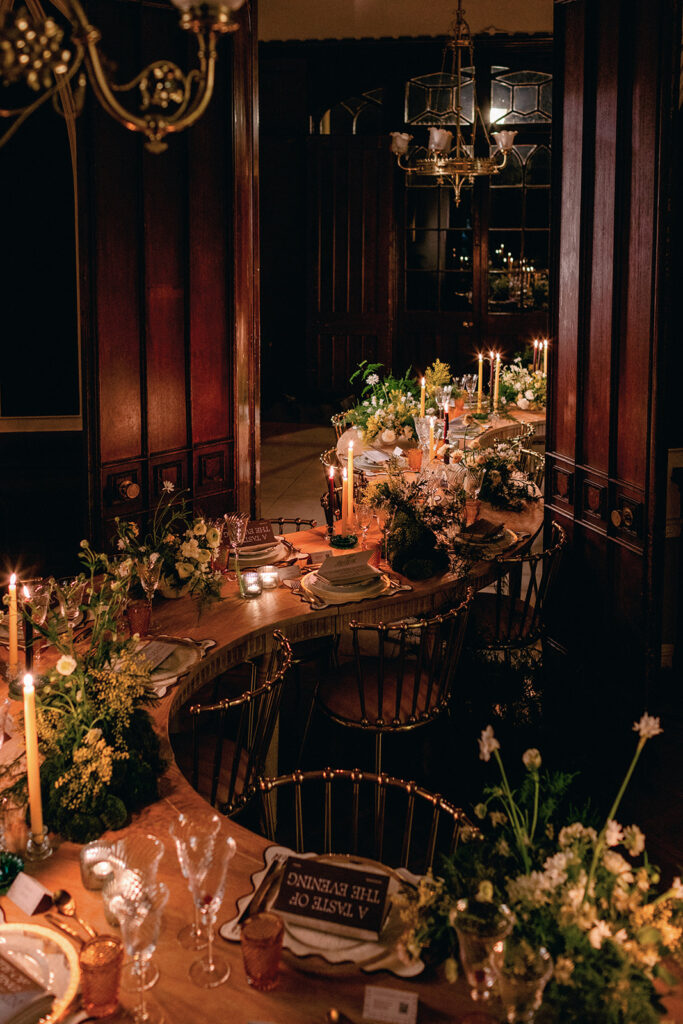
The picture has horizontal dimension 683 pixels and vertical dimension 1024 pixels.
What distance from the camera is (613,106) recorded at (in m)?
3.95

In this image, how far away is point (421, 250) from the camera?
12.1m

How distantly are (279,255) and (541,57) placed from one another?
381cm

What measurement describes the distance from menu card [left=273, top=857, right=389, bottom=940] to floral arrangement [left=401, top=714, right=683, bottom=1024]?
133 millimetres

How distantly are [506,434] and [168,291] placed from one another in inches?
99.5

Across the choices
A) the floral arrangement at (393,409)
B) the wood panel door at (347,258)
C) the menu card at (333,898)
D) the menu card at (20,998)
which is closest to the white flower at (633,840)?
the menu card at (333,898)

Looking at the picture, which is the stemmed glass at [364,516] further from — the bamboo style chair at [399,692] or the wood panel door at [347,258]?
the wood panel door at [347,258]

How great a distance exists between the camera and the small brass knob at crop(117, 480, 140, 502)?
506 cm

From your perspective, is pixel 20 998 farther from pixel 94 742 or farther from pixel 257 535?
pixel 257 535

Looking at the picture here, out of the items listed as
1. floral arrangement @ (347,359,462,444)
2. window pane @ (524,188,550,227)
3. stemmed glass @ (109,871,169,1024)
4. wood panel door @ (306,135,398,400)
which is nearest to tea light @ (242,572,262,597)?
stemmed glass @ (109,871,169,1024)

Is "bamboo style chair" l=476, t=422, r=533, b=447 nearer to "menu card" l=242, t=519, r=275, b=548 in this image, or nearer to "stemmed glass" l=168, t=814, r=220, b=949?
"menu card" l=242, t=519, r=275, b=548

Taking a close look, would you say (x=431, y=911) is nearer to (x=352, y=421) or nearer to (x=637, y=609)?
(x=637, y=609)

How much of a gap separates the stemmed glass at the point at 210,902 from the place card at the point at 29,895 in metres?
0.32

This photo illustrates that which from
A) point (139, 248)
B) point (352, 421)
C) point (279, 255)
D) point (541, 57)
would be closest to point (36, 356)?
point (139, 248)

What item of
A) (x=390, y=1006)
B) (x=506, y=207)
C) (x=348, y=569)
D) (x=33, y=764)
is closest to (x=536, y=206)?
(x=506, y=207)
